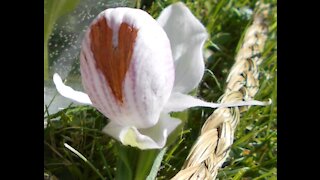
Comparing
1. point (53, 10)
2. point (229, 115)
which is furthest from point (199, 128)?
point (53, 10)

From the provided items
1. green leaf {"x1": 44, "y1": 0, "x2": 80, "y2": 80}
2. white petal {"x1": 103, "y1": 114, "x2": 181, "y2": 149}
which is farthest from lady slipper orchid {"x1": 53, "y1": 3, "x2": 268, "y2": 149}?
green leaf {"x1": 44, "y1": 0, "x2": 80, "y2": 80}

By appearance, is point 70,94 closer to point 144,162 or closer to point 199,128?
point 144,162

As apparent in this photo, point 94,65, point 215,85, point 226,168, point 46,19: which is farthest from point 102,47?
point 215,85

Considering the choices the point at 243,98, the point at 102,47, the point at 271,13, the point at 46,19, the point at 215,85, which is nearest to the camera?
the point at 102,47

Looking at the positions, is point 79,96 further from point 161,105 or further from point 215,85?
point 215,85

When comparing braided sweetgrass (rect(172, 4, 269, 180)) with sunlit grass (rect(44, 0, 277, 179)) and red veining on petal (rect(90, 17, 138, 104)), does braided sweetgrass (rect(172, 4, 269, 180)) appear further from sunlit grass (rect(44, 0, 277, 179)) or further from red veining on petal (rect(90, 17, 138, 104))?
red veining on petal (rect(90, 17, 138, 104))
